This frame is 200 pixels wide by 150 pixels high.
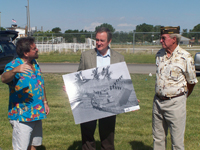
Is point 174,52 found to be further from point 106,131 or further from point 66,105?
point 66,105

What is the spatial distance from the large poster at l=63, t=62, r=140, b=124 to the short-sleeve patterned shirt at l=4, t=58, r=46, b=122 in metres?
0.51

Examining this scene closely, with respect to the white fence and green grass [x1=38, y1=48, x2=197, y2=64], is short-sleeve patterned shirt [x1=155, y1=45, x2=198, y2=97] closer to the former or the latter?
green grass [x1=38, y1=48, x2=197, y2=64]

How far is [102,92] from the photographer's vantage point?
363cm

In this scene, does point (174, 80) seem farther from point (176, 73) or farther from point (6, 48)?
point (6, 48)

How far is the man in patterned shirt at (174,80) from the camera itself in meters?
3.53

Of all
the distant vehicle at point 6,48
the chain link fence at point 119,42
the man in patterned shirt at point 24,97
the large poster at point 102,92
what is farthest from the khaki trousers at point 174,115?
the chain link fence at point 119,42

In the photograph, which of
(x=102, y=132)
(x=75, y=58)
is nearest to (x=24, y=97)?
(x=102, y=132)

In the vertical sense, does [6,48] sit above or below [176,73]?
above

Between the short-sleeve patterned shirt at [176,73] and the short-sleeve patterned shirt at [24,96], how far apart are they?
168 cm

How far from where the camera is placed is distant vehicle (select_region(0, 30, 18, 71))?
13875mm

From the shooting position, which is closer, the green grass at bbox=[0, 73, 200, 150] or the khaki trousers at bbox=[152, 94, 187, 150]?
the khaki trousers at bbox=[152, 94, 187, 150]

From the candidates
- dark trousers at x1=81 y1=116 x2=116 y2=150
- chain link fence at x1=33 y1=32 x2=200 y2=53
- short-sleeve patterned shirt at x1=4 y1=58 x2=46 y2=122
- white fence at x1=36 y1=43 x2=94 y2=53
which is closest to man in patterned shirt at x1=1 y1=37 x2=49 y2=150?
short-sleeve patterned shirt at x1=4 y1=58 x2=46 y2=122

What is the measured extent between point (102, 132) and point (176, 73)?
1.44 metres

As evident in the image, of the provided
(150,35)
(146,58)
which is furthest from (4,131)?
(150,35)
